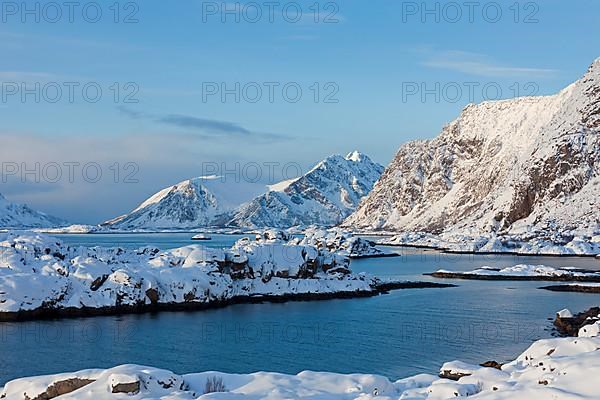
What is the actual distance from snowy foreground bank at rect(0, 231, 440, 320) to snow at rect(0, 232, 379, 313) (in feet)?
0.21

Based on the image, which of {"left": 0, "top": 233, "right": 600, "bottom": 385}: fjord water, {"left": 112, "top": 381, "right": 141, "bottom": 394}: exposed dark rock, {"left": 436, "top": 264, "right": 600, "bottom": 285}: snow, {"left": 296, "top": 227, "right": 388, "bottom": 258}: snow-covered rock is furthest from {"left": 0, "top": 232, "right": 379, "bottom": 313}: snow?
{"left": 296, "top": 227, "right": 388, "bottom": 258}: snow-covered rock

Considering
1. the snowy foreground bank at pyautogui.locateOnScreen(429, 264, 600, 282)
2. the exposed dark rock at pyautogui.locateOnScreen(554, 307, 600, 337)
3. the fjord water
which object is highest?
the snowy foreground bank at pyautogui.locateOnScreen(429, 264, 600, 282)

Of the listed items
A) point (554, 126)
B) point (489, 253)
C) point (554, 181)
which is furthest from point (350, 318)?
point (554, 126)

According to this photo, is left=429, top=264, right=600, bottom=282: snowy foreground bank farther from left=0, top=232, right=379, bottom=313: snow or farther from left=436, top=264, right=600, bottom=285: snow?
left=0, top=232, right=379, bottom=313: snow

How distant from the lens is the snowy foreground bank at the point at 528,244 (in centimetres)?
11906

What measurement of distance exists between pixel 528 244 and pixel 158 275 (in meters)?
89.7

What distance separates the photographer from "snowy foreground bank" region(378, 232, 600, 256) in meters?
119

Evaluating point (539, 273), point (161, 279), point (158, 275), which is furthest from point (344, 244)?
point (161, 279)

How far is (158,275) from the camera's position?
176 feet

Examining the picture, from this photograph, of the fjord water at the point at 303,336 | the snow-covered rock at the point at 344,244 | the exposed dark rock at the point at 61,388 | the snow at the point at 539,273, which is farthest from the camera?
the snow-covered rock at the point at 344,244

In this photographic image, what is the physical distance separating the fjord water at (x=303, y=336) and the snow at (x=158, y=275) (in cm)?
306

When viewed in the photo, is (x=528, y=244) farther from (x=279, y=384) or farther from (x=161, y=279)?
(x=279, y=384)

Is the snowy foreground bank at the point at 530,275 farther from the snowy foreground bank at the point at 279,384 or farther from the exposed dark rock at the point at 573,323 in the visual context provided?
the snowy foreground bank at the point at 279,384

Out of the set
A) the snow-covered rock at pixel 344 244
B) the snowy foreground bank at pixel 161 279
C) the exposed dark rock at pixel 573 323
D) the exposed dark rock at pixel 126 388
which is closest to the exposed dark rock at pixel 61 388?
the exposed dark rock at pixel 126 388
